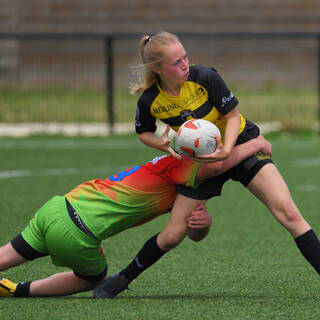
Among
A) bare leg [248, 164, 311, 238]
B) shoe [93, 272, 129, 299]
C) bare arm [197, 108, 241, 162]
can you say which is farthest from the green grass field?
bare arm [197, 108, 241, 162]

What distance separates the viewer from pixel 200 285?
5707 mm

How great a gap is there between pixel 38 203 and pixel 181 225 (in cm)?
400

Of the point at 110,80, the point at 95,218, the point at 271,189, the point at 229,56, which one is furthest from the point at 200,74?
the point at 229,56

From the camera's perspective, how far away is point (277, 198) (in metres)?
5.21

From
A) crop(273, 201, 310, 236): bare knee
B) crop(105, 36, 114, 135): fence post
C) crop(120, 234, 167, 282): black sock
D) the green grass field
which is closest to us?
the green grass field

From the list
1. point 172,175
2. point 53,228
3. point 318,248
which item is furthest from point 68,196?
point 318,248

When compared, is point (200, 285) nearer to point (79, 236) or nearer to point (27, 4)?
point (79, 236)

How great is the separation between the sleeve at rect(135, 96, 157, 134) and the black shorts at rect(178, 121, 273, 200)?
41cm

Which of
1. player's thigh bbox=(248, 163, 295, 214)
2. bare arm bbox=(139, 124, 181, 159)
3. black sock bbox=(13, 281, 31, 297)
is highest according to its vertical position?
bare arm bbox=(139, 124, 181, 159)

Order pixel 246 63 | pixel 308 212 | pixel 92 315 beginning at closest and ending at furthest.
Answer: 1. pixel 92 315
2. pixel 308 212
3. pixel 246 63

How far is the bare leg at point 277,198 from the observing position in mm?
5215

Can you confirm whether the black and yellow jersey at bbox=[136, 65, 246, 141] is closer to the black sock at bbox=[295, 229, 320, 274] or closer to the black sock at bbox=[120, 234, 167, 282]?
the black sock at bbox=[120, 234, 167, 282]

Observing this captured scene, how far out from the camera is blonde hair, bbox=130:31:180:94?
5.23 meters

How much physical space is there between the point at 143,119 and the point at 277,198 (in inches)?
36.4
